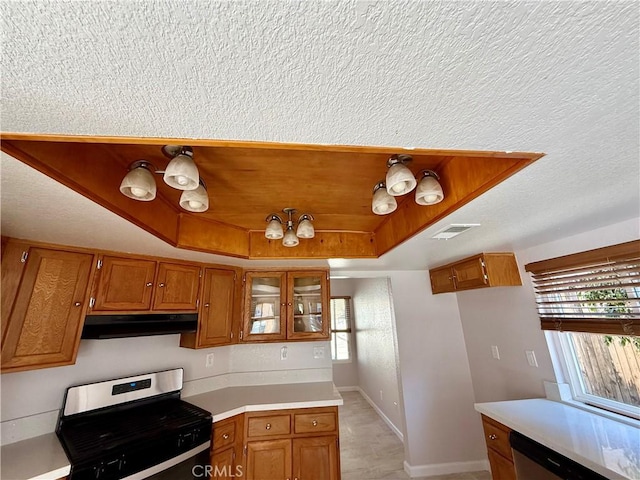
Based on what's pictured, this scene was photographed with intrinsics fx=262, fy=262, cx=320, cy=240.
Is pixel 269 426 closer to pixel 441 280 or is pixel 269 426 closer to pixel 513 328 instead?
pixel 441 280

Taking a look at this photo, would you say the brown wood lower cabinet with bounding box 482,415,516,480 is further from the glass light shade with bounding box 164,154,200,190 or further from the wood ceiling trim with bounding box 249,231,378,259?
the glass light shade with bounding box 164,154,200,190

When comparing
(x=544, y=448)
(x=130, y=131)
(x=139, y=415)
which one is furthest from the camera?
(x=139, y=415)

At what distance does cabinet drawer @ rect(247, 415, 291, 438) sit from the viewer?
2110mm

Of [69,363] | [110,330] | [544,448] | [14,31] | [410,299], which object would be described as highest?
[14,31]

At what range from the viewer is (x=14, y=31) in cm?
40

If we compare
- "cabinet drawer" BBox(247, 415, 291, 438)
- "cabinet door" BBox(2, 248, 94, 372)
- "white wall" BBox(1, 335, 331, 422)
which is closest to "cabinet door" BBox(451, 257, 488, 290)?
"white wall" BBox(1, 335, 331, 422)

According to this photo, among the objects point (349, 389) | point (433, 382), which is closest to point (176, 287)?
point (433, 382)

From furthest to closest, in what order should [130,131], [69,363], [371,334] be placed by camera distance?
[371,334] → [69,363] → [130,131]

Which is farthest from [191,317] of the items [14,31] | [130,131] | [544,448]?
[544,448]

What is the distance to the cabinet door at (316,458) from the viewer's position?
2119 mm

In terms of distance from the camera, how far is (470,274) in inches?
95.0

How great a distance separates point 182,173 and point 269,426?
6.90ft

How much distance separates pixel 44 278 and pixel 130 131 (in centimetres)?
154

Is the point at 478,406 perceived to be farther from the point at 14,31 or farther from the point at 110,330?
the point at 14,31
